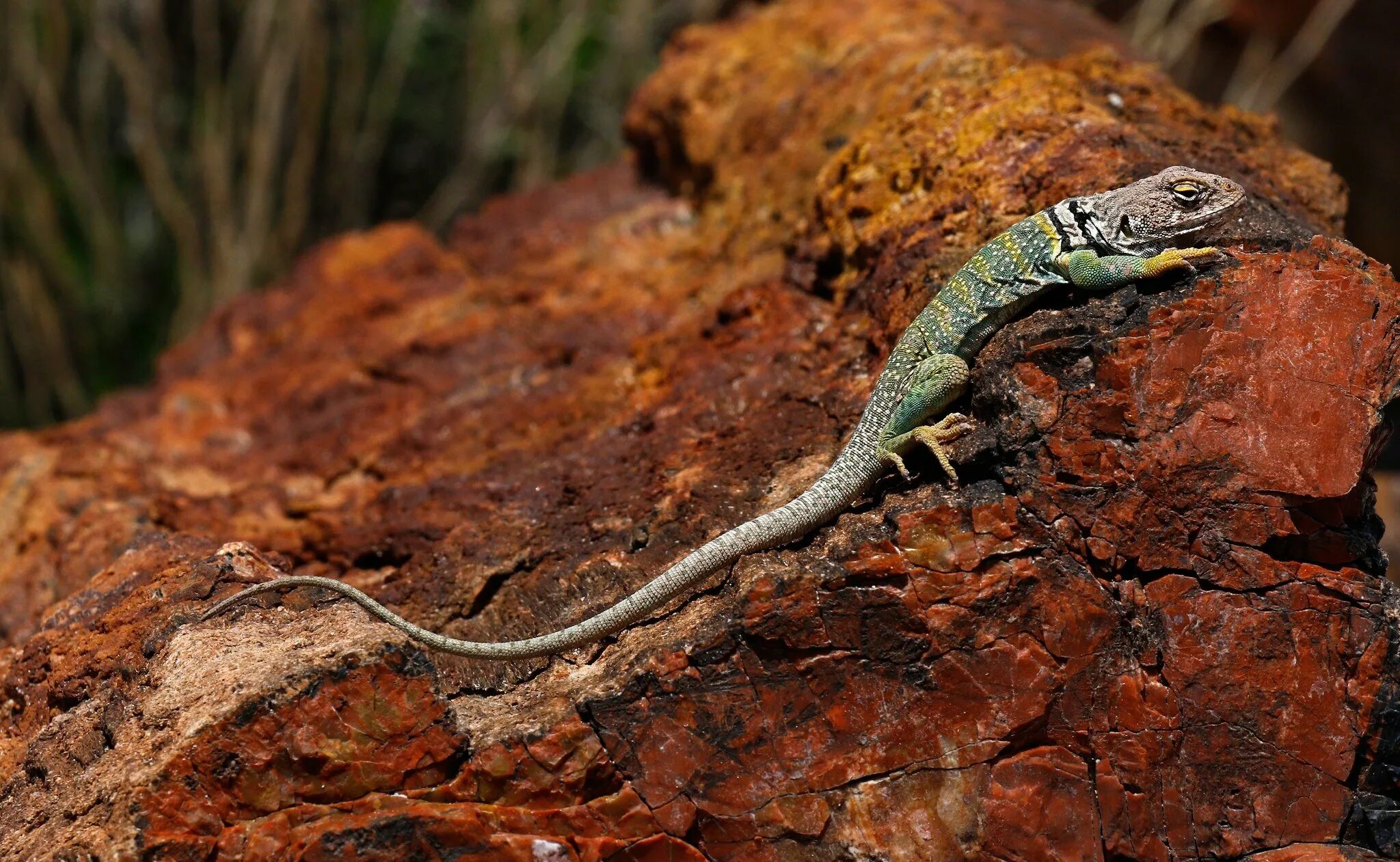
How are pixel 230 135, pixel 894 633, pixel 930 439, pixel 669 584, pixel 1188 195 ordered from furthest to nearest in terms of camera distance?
pixel 230 135, pixel 1188 195, pixel 930 439, pixel 669 584, pixel 894 633

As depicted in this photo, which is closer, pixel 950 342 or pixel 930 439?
pixel 930 439

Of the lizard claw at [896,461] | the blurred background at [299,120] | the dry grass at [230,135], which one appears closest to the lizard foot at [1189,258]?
the lizard claw at [896,461]

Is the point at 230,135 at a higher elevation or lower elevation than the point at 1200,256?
lower

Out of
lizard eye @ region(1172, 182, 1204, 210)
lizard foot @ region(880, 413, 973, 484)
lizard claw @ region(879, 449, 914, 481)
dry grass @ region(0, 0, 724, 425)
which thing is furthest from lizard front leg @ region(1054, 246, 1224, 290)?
dry grass @ region(0, 0, 724, 425)

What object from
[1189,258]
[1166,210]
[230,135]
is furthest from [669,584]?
[230,135]

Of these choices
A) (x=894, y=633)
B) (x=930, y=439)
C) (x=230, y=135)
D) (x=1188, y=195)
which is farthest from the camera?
(x=230, y=135)

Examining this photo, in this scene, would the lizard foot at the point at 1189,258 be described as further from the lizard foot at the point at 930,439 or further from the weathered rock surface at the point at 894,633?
the lizard foot at the point at 930,439

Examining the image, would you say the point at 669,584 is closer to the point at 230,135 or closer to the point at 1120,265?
the point at 1120,265
